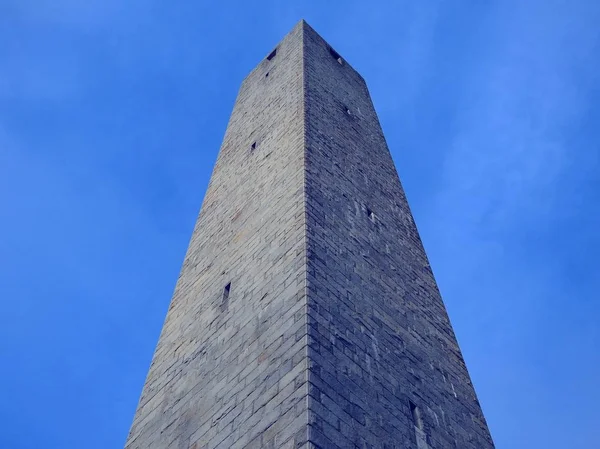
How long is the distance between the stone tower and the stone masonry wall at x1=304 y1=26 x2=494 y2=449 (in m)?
0.02

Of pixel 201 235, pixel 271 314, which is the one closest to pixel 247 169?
pixel 201 235

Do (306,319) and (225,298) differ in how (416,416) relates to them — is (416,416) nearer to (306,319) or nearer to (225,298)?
(306,319)

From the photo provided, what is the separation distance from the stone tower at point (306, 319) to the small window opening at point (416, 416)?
0.01 meters

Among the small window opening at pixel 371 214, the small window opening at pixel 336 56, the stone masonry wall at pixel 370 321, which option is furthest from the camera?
the small window opening at pixel 336 56

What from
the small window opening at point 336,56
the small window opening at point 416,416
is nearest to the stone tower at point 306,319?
the small window opening at point 416,416

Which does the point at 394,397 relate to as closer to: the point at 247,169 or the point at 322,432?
the point at 322,432

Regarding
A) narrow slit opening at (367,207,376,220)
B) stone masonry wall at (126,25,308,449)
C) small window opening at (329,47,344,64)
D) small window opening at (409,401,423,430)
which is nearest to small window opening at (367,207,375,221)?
narrow slit opening at (367,207,376,220)

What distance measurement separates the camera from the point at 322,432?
5.82 meters

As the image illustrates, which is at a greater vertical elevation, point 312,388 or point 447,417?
point 447,417

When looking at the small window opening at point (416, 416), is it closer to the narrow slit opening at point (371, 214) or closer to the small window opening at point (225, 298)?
the small window opening at point (225, 298)

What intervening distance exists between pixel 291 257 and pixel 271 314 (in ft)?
2.66

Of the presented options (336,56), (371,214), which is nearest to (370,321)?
(371,214)

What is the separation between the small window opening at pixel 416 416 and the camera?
713 centimetres

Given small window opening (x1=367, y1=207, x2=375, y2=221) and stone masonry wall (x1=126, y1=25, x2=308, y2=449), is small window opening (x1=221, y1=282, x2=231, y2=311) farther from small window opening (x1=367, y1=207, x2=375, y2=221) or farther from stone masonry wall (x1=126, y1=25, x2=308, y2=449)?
small window opening (x1=367, y1=207, x2=375, y2=221)
